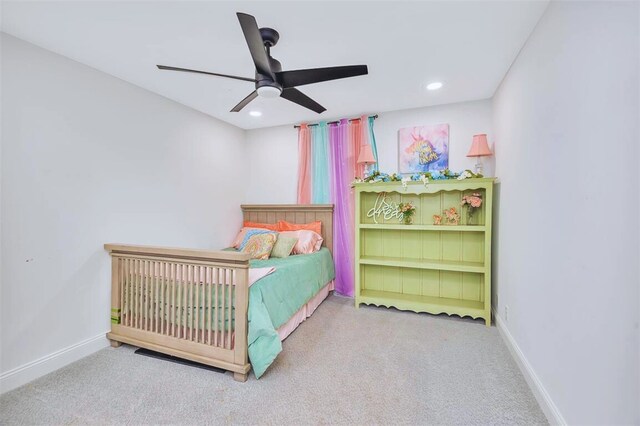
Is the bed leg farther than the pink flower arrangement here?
No

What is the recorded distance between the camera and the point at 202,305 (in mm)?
1984

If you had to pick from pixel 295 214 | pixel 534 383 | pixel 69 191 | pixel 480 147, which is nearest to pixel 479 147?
pixel 480 147

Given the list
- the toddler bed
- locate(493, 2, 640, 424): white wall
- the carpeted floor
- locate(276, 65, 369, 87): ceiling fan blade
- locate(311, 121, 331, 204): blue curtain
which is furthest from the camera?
locate(311, 121, 331, 204): blue curtain

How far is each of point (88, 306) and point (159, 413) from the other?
1.22 metres

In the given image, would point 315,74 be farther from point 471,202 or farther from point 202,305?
point 471,202

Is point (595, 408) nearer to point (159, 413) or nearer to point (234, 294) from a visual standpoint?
point (234, 294)

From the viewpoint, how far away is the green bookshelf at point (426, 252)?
2778mm

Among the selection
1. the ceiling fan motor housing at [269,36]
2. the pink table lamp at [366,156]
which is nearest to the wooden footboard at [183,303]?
the ceiling fan motor housing at [269,36]

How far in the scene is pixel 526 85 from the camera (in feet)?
6.22

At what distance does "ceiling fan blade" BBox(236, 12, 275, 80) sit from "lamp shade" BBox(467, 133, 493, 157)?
217cm

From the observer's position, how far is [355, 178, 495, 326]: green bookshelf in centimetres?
278

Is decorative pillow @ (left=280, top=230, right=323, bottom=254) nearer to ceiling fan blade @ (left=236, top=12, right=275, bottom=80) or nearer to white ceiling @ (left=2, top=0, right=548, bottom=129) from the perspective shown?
white ceiling @ (left=2, top=0, right=548, bottom=129)

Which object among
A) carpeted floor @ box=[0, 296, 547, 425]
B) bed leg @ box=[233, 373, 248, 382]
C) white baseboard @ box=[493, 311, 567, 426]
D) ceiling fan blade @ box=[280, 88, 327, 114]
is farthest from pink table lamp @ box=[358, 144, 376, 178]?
bed leg @ box=[233, 373, 248, 382]

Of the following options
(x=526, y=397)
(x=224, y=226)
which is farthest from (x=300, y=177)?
(x=526, y=397)
